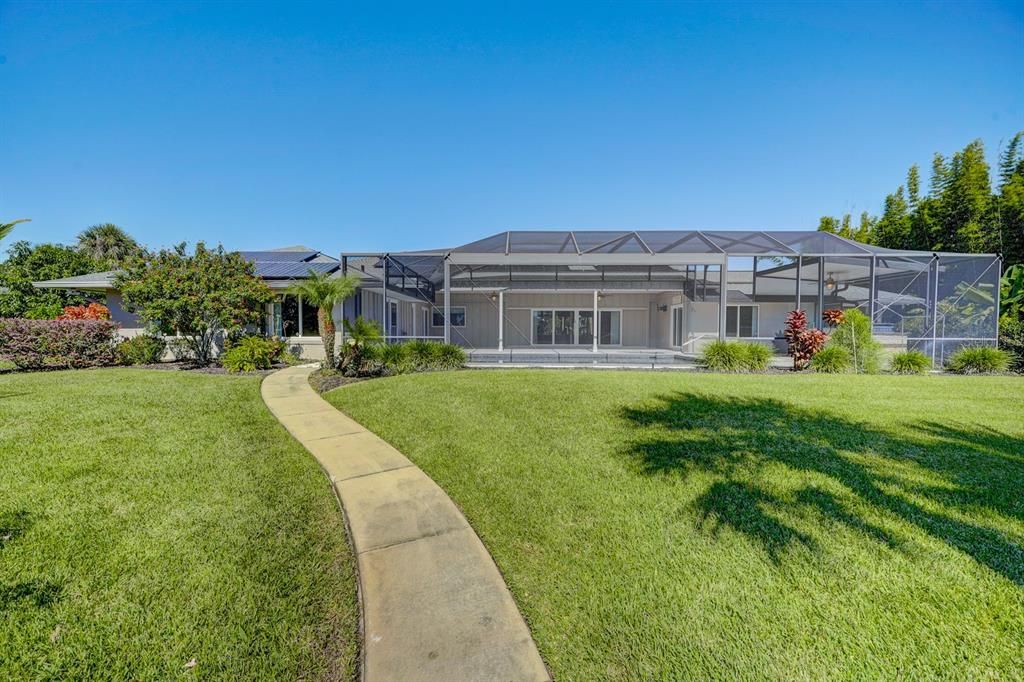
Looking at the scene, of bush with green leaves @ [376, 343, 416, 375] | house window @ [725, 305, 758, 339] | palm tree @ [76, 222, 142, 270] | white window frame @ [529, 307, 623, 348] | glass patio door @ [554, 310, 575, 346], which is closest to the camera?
bush with green leaves @ [376, 343, 416, 375]

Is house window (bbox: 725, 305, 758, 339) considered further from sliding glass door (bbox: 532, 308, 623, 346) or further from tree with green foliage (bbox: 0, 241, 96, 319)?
tree with green foliage (bbox: 0, 241, 96, 319)

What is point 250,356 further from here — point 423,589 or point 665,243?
point 665,243

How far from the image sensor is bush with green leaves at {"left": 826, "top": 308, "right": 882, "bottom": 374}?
11.5m

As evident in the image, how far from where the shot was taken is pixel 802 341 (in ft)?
40.3

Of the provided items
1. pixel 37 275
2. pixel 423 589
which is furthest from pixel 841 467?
pixel 37 275

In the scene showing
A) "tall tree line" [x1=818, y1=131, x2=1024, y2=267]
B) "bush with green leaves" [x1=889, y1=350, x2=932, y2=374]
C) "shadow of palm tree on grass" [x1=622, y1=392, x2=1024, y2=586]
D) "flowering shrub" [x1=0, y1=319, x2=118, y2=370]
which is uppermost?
"tall tree line" [x1=818, y1=131, x2=1024, y2=267]

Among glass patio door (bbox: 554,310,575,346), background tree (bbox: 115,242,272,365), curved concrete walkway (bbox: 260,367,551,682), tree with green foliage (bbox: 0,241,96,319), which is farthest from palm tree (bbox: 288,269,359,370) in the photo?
tree with green foliage (bbox: 0,241,96,319)

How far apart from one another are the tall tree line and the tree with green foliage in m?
42.3

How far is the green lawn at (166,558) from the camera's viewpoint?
219 centimetres

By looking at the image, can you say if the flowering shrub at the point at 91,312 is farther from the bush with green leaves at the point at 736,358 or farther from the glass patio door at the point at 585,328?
the bush with green leaves at the point at 736,358

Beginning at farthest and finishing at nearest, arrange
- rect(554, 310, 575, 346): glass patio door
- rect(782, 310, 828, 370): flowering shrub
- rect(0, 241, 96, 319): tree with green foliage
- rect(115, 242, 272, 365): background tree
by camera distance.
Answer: rect(0, 241, 96, 319): tree with green foliage, rect(554, 310, 575, 346): glass patio door, rect(782, 310, 828, 370): flowering shrub, rect(115, 242, 272, 365): background tree

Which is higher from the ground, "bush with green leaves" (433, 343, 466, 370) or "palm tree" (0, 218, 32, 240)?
"palm tree" (0, 218, 32, 240)

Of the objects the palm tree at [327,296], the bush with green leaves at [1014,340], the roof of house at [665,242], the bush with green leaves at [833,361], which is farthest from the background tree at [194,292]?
the bush with green leaves at [1014,340]

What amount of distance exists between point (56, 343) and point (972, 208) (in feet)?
113
